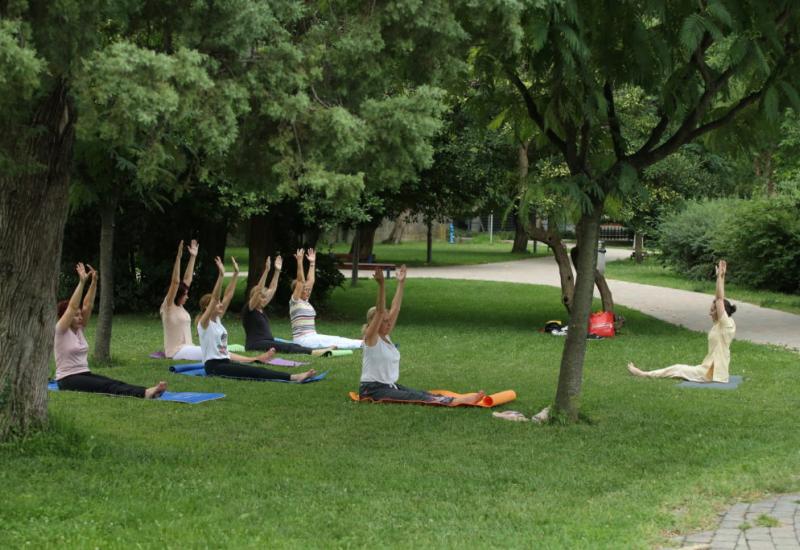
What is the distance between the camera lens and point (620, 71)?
1043 centimetres

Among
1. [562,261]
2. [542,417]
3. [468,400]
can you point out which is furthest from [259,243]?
[542,417]

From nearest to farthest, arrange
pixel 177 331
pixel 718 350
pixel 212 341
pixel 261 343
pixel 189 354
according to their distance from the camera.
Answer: pixel 718 350 < pixel 212 341 < pixel 189 354 < pixel 177 331 < pixel 261 343

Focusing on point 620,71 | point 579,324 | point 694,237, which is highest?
point 620,71

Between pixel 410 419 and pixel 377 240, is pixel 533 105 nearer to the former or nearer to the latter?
pixel 410 419

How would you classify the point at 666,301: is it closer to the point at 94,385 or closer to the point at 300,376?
the point at 300,376

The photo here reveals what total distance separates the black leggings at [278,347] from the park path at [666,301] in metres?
8.04

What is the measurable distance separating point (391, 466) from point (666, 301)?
2096cm

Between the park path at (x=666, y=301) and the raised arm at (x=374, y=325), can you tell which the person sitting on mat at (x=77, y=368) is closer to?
the raised arm at (x=374, y=325)

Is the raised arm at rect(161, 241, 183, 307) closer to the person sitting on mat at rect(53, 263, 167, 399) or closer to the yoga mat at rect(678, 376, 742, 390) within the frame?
the person sitting on mat at rect(53, 263, 167, 399)

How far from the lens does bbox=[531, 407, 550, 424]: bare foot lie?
1095 cm

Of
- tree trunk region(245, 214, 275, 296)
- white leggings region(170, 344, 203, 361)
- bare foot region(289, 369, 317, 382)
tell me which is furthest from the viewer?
tree trunk region(245, 214, 275, 296)

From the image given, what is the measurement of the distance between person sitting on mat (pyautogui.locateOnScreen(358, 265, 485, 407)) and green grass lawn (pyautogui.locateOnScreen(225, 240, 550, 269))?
88.3 feet

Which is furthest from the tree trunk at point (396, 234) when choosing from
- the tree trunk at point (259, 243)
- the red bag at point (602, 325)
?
the red bag at point (602, 325)

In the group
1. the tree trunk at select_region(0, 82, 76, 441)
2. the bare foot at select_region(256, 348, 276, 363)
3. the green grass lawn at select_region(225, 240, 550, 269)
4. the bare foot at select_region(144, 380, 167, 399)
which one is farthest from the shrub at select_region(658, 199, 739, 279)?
the tree trunk at select_region(0, 82, 76, 441)
